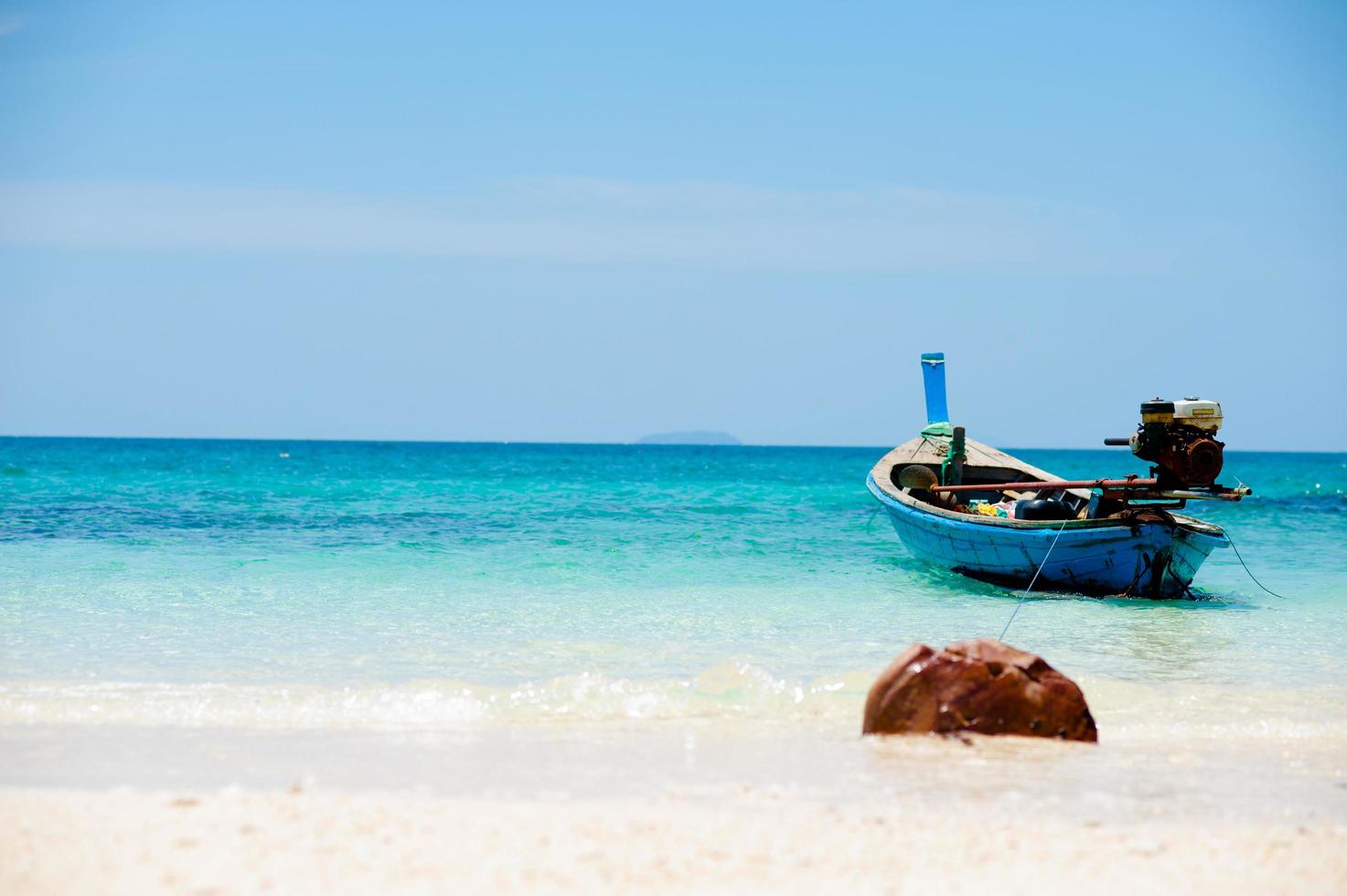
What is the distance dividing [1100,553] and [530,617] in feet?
19.8

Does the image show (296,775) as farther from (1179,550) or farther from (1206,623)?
(1179,550)

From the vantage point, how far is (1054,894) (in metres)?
3.81

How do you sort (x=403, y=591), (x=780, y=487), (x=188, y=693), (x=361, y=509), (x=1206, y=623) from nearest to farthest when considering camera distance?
(x=188, y=693) → (x=1206, y=623) → (x=403, y=591) → (x=361, y=509) → (x=780, y=487)

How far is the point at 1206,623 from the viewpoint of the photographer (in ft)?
35.6

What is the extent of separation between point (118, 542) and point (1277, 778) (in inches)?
593

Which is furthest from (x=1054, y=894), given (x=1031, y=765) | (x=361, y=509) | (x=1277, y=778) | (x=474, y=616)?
(x=361, y=509)

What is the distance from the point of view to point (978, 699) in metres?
5.87

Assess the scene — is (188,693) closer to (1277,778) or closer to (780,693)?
(780,693)

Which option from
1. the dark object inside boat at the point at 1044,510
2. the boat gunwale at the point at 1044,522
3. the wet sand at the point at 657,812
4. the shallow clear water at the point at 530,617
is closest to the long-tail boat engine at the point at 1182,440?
the boat gunwale at the point at 1044,522

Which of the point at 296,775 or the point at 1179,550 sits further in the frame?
the point at 1179,550

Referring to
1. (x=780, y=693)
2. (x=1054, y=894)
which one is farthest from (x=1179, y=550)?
(x=1054, y=894)

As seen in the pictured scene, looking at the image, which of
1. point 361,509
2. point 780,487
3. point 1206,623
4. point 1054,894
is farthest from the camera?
point 780,487

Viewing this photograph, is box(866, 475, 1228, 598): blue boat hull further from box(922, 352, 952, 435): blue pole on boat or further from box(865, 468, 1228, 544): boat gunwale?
box(922, 352, 952, 435): blue pole on boat

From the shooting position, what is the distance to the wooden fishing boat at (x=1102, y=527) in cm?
1123
